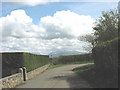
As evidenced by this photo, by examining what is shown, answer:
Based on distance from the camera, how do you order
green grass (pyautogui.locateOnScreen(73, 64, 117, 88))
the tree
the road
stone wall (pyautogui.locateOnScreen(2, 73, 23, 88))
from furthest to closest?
the tree → the road → stone wall (pyautogui.locateOnScreen(2, 73, 23, 88)) → green grass (pyautogui.locateOnScreen(73, 64, 117, 88))

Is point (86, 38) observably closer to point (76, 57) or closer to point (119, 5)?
point (119, 5)

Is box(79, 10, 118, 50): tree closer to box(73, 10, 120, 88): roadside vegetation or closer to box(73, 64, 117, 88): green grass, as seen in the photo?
box(73, 10, 120, 88): roadside vegetation

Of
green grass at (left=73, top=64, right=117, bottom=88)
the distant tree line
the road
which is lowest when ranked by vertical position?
the road

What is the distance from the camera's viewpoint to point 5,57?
15750 mm

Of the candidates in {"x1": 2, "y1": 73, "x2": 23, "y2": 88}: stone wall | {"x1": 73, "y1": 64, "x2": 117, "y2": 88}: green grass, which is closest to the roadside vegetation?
{"x1": 73, "y1": 64, "x2": 117, "y2": 88}: green grass

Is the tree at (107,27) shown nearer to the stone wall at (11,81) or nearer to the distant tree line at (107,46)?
the distant tree line at (107,46)

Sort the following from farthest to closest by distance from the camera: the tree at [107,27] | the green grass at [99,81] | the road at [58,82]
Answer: the tree at [107,27] → the road at [58,82] → the green grass at [99,81]

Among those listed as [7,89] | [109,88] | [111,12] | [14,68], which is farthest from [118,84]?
[111,12]

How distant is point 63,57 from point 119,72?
4337cm

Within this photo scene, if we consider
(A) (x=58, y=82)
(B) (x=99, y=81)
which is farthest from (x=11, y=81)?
(B) (x=99, y=81)

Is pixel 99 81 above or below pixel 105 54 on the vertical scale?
below

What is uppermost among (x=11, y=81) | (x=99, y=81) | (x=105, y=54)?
(x=105, y=54)

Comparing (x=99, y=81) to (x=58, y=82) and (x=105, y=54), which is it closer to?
(x=105, y=54)

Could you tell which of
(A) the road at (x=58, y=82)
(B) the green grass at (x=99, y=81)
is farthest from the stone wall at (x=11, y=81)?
(B) the green grass at (x=99, y=81)
